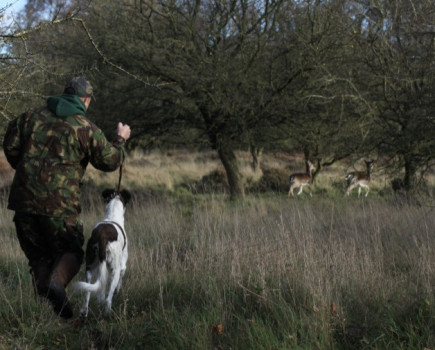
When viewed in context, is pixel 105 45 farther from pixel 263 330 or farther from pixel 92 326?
pixel 263 330

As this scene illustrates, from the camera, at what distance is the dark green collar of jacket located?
13.0 feet

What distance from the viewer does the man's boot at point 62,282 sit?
153 inches

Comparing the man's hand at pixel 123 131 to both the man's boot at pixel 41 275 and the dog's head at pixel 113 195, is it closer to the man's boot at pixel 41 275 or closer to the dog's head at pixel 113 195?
the dog's head at pixel 113 195

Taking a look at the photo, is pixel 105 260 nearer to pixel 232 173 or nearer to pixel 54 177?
pixel 54 177

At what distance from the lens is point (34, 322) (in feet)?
12.9

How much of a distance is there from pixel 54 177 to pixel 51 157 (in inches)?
6.2

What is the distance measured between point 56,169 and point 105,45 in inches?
355

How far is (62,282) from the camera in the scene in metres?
3.96

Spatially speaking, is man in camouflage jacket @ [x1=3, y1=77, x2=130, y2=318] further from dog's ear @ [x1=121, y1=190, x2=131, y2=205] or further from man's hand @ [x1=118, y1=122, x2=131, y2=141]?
dog's ear @ [x1=121, y1=190, x2=131, y2=205]

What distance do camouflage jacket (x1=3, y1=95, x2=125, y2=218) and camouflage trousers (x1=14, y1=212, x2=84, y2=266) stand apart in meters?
0.08

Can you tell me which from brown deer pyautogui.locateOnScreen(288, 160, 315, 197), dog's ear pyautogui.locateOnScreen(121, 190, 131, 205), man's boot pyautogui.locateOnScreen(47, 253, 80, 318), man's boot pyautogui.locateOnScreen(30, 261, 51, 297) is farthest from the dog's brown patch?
brown deer pyautogui.locateOnScreen(288, 160, 315, 197)

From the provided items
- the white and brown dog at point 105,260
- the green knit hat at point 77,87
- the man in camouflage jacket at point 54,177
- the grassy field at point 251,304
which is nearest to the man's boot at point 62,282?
the man in camouflage jacket at point 54,177

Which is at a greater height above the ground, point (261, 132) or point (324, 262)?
point (261, 132)

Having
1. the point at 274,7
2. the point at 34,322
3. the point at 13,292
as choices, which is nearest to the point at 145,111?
the point at 274,7
